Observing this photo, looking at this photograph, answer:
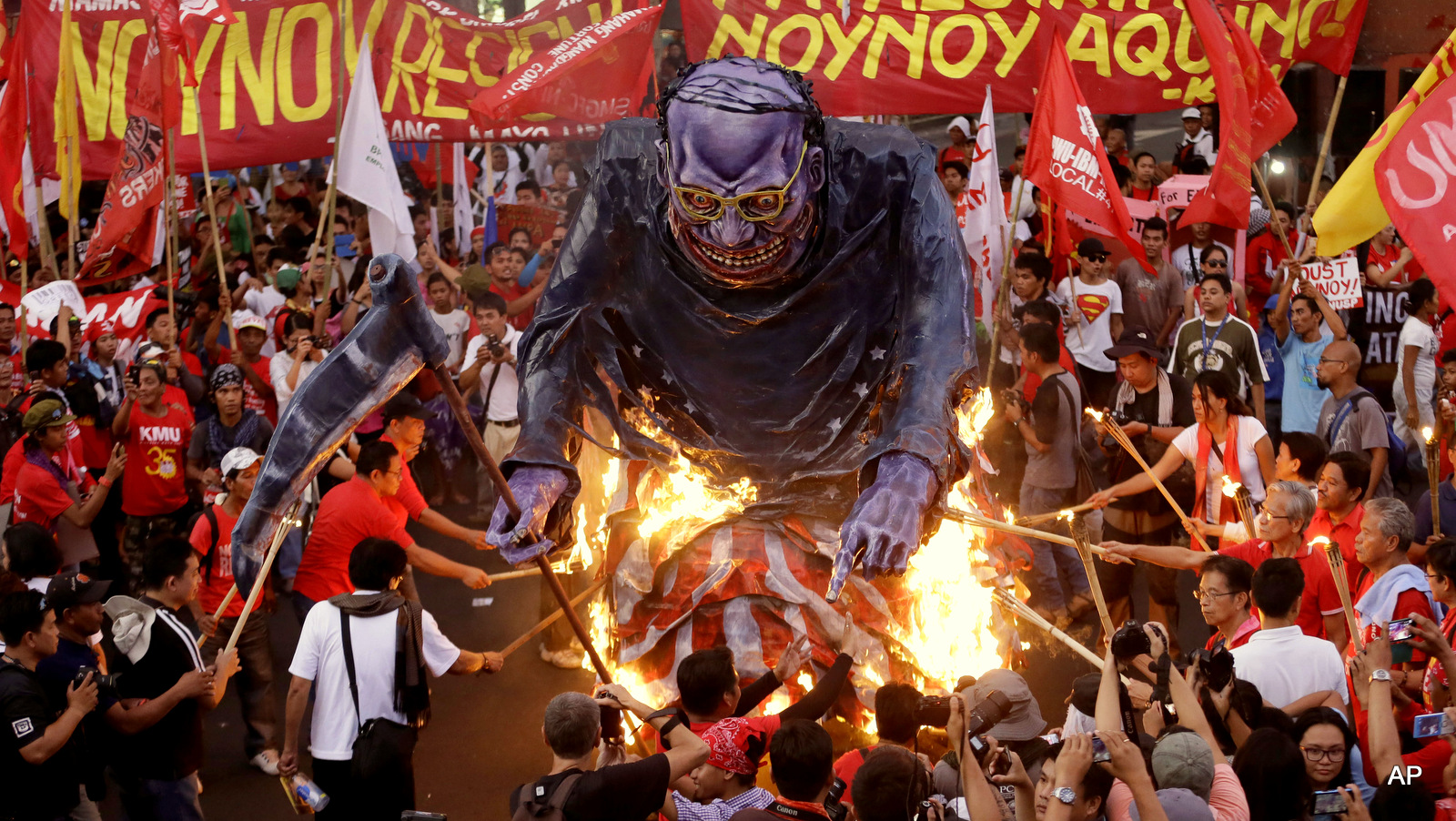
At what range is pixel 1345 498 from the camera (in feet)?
21.7

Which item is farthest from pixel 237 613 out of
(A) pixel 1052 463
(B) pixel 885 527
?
(A) pixel 1052 463

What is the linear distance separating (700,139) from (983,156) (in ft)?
19.8

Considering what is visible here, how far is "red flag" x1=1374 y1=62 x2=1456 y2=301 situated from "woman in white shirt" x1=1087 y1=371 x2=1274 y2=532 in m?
2.12

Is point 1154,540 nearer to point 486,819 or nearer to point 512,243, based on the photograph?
point 486,819

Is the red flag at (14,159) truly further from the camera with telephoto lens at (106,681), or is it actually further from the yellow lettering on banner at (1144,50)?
the yellow lettering on banner at (1144,50)

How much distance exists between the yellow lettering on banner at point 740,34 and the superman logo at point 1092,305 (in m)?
3.19

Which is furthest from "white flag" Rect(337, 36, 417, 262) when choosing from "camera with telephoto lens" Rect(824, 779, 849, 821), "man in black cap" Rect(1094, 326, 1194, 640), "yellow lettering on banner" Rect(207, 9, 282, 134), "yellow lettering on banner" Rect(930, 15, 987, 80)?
"camera with telephoto lens" Rect(824, 779, 849, 821)

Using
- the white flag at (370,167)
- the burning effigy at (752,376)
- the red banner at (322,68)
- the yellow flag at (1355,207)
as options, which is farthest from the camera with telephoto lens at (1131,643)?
the red banner at (322,68)

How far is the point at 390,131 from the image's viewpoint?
40.4 ft

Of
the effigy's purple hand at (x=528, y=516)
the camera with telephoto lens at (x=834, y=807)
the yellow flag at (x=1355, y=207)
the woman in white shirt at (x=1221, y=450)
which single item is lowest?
the woman in white shirt at (x=1221, y=450)

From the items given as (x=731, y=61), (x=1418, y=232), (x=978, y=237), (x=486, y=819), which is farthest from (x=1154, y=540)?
(x=731, y=61)

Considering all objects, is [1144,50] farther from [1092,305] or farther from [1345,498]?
[1345,498]

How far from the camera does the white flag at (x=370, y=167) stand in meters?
10.3

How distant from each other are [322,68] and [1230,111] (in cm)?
722
